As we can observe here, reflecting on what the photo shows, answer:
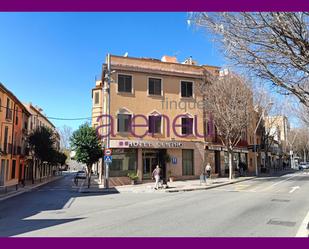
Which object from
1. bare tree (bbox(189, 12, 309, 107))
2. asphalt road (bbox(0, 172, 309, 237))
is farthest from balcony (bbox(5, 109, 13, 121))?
bare tree (bbox(189, 12, 309, 107))

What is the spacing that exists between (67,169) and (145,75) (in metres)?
86.2

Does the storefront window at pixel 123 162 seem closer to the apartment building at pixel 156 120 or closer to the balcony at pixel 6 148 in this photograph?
the apartment building at pixel 156 120

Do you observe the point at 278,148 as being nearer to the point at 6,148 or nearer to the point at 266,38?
the point at 6,148

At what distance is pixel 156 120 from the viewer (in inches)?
1189

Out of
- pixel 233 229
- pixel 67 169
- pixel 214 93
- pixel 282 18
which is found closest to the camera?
pixel 282 18

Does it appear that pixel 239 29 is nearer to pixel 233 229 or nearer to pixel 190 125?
pixel 233 229

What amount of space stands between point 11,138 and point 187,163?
1847 centimetres

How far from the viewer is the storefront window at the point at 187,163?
1228 inches

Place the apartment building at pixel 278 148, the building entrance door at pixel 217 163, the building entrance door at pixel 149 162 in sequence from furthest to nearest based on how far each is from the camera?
the apartment building at pixel 278 148, the building entrance door at pixel 217 163, the building entrance door at pixel 149 162

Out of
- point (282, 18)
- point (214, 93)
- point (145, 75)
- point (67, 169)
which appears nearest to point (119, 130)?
point (145, 75)

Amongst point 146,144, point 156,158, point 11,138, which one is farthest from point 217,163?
point 11,138

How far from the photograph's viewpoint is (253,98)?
3188 centimetres

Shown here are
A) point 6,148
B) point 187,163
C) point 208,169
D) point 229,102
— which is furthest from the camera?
point 6,148

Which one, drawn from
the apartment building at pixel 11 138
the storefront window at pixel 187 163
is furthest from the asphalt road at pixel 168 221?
the apartment building at pixel 11 138
